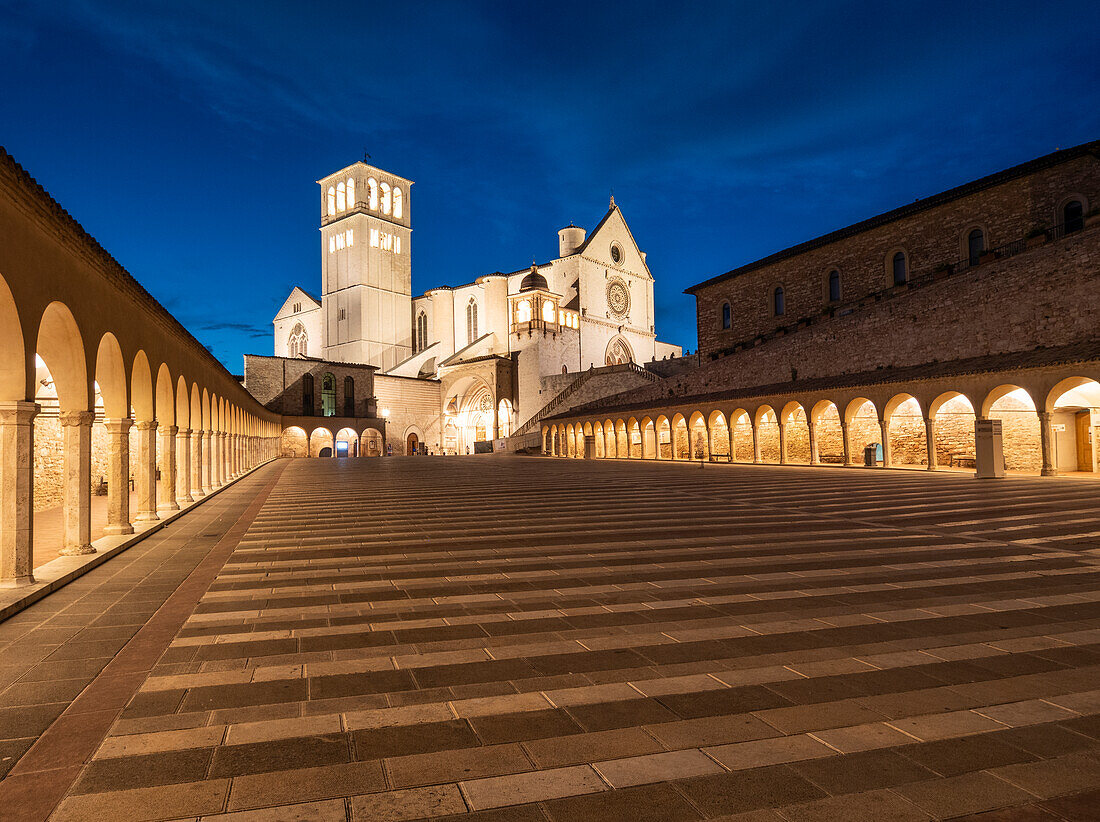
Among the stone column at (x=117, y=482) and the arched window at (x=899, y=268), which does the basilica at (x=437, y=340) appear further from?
the stone column at (x=117, y=482)

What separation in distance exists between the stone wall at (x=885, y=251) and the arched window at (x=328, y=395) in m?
30.1

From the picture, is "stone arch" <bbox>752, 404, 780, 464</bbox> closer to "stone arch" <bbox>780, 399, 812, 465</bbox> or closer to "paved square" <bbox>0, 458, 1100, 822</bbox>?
"stone arch" <bbox>780, 399, 812, 465</bbox>

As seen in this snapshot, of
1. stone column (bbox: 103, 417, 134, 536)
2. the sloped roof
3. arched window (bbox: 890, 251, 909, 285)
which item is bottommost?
stone column (bbox: 103, 417, 134, 536)

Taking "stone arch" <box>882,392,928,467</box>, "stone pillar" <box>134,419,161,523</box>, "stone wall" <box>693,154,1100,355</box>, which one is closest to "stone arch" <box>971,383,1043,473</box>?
"stone arch" <box>882,392,928,467</box>

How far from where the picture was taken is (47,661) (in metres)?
4.46

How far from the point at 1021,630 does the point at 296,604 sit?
5209 millimetres

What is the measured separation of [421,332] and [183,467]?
5941cm

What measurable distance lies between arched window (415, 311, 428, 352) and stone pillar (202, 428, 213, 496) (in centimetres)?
5445

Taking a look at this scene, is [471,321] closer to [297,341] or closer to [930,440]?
[297,341]

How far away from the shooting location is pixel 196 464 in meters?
17.0

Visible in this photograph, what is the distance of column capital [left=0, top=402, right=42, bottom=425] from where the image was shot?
6.66m

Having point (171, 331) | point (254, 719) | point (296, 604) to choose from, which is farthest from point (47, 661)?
point (171, 331)

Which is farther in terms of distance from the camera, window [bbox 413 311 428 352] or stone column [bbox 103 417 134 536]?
window [bbox 413 311 428 352]

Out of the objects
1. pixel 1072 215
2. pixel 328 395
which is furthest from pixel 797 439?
pixel 328 395
